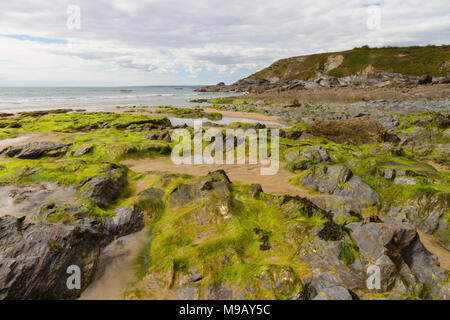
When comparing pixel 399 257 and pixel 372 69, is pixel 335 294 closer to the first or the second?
pixel 399 257

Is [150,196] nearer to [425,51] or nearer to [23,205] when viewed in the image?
[23,205]

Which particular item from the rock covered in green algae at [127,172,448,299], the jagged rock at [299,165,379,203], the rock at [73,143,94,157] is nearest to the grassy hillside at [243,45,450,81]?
the jagged rock at [299,165,379,203]

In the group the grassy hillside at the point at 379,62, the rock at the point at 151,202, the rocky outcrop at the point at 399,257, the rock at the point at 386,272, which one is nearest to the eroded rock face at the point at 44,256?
the rock at the point at 151,202

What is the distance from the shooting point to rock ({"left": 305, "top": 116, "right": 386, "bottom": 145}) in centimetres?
1631

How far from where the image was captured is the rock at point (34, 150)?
12805 mm

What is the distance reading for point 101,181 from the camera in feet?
26.4

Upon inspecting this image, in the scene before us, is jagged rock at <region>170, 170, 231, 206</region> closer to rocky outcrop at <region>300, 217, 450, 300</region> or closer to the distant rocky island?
rocky outcrop at <region>300, 217, 450, 300</region>

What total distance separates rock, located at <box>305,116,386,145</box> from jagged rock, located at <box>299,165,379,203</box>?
8662 millimetres

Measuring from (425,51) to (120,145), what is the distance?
395 ft

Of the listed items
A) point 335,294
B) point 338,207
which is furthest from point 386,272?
point 338,207
